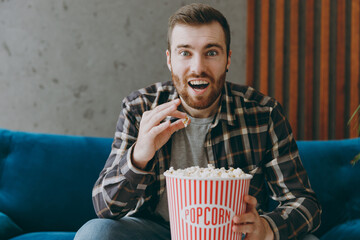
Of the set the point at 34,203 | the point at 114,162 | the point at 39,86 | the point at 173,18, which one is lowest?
the point at 34,203

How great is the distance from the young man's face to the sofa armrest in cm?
89

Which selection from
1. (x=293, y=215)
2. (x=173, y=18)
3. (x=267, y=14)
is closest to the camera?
(x=293, y=215)

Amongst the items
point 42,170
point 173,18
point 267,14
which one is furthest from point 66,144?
point 267,14

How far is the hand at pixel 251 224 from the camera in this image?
2.56 ft

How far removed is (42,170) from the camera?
151 cm

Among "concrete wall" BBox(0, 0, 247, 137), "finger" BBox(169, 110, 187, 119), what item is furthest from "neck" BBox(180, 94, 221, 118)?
"concrete wall" BBox(0, 0, 247, 137)

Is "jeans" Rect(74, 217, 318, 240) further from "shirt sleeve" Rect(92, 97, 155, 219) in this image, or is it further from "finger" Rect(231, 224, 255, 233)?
"finger" Rect(231, 224, 255, 233)

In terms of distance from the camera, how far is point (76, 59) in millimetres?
1985

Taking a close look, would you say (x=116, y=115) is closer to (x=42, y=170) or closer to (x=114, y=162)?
(x=42, y=170)

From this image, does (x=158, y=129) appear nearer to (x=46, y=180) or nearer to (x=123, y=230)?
(x=123, y=230)

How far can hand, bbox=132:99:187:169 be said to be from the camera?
893mm

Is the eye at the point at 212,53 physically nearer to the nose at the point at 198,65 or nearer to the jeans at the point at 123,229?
the nose at the point at 198,65

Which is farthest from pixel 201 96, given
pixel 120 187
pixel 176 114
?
pixel 120 187

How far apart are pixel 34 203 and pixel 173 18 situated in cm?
99
